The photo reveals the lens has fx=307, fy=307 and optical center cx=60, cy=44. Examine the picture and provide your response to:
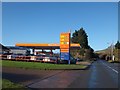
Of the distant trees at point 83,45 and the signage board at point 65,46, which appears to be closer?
the signage board at point 65,46

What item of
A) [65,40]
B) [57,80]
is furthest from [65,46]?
[57,80]

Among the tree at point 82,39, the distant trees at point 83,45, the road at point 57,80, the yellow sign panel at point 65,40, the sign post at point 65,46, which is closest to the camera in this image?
the road at point 57,80

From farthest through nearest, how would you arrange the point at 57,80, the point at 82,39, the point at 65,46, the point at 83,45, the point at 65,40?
the point at 82,39 < the point at 83,45 < the point at 65,40 < the point at 65,46 < the point at 57,80

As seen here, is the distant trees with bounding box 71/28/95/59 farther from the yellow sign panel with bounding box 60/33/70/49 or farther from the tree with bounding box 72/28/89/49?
the yellow sign panel with bounding box 60/33/70/49

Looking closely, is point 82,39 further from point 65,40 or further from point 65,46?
point 65,46

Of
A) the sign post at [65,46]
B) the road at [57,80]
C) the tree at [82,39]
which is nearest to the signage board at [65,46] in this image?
the sign post at [65,46]

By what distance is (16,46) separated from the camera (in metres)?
99.0

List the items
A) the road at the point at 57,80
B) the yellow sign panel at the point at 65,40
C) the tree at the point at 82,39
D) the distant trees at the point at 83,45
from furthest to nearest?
the tree at the point at 82,39 → the distant trees at the point at 83,45 → the yellow sign panel at the point at 65,40 → the road at the point at 57,80

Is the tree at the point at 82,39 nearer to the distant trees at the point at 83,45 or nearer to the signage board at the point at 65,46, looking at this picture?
the distant trees at the point at 83,45

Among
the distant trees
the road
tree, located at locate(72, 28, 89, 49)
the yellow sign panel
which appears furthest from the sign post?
tree, located at locate(72, 28, 89, 49)

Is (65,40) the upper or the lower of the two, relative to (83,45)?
lower

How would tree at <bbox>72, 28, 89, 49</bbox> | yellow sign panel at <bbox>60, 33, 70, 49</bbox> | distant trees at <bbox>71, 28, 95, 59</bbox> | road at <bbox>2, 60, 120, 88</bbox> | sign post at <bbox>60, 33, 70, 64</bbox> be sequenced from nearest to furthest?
1. road at <bbox>2, 60, 120, 88</bbox>
2. sign post at <bbox>60, 33, 70, 64</bbox>
3. yellow sign panel at <bbox>60, 33, 70, 49</bbox>
4. distant trees at <bbox>71, 28, 95, 59</bbox>
5. tree at <bbox>72, 28, 89, 49</bbox>

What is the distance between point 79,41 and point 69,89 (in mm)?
129922

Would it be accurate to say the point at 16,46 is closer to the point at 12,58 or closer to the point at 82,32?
the point at 12,58
